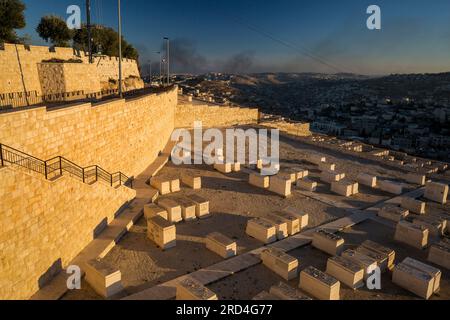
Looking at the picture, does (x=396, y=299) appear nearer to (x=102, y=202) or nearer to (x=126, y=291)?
(x=126, y=291)

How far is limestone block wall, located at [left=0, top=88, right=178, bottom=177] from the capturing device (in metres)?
7.96

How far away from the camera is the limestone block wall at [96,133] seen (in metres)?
7.96

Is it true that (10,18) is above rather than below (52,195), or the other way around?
above

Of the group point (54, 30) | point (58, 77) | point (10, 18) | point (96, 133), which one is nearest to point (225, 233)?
point (96, 133)

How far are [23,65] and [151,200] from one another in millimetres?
10396

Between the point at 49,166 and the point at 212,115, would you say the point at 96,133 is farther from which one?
the point at 212,115

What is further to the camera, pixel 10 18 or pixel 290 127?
pixel 290 127

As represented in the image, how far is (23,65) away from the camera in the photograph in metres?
16.5

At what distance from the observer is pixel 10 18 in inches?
828

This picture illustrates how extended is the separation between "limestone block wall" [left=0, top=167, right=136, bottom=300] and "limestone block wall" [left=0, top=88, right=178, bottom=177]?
1.12 metres

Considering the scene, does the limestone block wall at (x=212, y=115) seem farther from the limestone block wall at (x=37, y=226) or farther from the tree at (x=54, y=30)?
the limestone block wall at (x=37, y=226)

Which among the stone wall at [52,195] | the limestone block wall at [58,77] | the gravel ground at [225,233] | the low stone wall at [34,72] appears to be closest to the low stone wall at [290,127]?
the gravel ground at [225,233]

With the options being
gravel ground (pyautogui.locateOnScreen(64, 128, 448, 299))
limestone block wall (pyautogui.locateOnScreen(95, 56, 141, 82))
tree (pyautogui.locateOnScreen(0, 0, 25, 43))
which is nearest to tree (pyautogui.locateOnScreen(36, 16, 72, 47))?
limestone block wall (pyautogui.locateOnScreen(95, 56, 141, 82))

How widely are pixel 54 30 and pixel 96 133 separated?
22.5 meters
